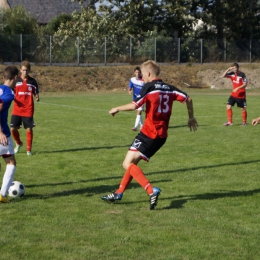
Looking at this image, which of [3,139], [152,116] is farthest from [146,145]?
[3,139]

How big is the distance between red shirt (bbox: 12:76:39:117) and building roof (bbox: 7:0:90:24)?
5592 cm

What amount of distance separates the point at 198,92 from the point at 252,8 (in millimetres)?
19402

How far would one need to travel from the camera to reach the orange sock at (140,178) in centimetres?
792

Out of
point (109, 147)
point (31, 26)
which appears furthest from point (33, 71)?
point (109, 147)

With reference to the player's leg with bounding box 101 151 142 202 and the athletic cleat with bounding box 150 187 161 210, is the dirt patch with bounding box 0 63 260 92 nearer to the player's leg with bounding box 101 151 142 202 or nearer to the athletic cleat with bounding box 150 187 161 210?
the player's leg with bounding box 101 151 142 202

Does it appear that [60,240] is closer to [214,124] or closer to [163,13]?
[214,124]

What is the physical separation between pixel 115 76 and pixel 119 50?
14.0 feet

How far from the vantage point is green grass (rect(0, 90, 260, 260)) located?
6195mm

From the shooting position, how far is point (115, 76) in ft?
144

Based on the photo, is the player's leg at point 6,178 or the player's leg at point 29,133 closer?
the player's leg at point 6,178

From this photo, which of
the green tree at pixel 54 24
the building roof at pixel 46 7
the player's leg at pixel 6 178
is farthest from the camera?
the building roof at pixel 46 7

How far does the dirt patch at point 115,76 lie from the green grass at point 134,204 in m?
25.1

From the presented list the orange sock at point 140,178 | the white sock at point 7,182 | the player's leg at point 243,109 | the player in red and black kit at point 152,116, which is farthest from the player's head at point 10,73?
the player's leg at point 243,109

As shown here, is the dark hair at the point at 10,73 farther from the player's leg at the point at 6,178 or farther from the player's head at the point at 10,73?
the player's leg at the point at 6,178
